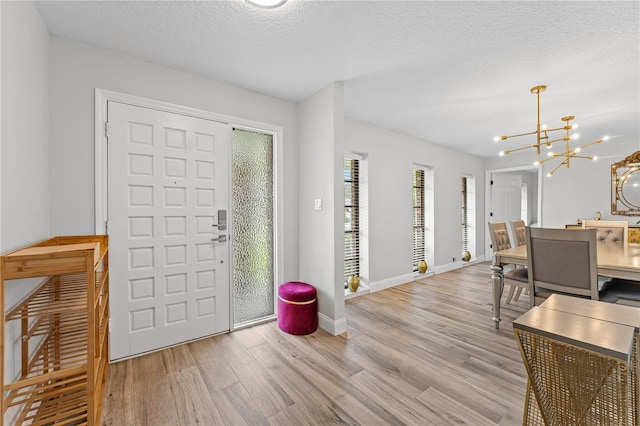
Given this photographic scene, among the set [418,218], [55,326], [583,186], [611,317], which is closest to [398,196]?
[418,218]

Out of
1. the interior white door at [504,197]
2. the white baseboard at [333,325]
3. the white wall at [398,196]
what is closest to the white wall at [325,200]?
the white baseboard at [333,325]

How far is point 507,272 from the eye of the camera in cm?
311

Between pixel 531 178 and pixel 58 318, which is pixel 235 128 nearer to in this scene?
pixel 58 318

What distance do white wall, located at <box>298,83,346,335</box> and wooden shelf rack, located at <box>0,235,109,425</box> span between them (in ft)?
5.82

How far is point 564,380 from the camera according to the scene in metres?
1.03

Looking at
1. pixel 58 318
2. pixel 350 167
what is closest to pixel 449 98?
pixel 350 167

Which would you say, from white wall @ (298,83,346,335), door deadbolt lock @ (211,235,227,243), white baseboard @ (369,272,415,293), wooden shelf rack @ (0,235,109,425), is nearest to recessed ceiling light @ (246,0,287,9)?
white wall @ (298,83,346,335)

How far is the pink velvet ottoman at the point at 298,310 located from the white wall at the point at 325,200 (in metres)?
0.14

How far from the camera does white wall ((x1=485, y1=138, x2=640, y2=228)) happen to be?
463cm

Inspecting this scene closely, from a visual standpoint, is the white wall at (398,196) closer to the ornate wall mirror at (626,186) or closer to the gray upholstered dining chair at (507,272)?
the gray upholstered dining chair at (507,272)

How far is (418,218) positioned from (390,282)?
4.64 feet

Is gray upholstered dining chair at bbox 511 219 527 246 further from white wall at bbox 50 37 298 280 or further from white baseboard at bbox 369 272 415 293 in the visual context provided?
white wall at bbox 50 37 298 280

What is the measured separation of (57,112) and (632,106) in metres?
5.81

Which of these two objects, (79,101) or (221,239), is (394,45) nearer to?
(221,239)
